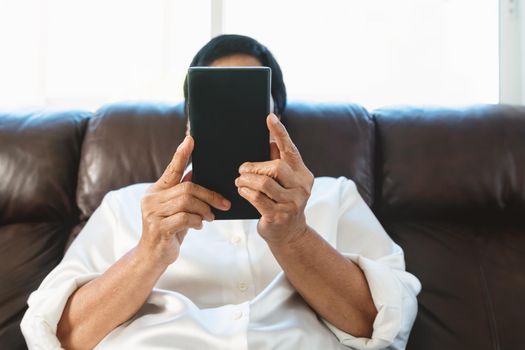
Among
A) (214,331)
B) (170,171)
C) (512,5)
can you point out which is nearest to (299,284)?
(214,331)

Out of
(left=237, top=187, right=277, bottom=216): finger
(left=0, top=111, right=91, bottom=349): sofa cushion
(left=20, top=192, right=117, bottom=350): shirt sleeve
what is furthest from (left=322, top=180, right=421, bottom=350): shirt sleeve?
(left=0, top=111, right=91, bottom=349): sofa cushion

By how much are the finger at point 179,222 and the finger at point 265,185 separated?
9 cm

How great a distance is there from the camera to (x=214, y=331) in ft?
3.06

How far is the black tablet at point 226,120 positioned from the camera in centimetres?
79

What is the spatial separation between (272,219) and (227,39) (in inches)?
21.9

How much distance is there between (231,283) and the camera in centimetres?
106

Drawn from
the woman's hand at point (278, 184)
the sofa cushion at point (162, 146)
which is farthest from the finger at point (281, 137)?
the sofa cushion at point (162, 146)

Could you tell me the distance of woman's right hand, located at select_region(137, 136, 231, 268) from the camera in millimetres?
830

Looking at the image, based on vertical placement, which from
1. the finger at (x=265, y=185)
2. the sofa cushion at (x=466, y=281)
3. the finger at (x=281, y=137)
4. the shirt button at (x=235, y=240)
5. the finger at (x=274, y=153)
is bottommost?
the sofa cushion at (x=466, y=281)

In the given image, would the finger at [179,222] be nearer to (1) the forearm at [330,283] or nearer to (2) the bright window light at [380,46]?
(1) the forearm at [330,283]

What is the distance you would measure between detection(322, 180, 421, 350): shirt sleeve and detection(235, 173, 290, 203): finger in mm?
262

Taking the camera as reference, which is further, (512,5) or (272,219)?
(512,5)

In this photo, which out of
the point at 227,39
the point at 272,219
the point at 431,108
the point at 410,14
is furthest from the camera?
the point at 410,14

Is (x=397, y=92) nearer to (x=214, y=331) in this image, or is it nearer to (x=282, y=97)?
(x=282, y=97)
